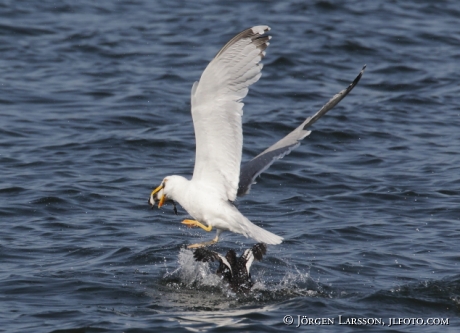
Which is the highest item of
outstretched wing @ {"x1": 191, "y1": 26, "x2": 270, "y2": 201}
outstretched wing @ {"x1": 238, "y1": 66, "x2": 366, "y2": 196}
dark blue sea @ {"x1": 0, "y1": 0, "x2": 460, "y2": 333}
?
outstretched wing @ {"x1": 191, "y1": 26, "x2": 270, "y2": 201}

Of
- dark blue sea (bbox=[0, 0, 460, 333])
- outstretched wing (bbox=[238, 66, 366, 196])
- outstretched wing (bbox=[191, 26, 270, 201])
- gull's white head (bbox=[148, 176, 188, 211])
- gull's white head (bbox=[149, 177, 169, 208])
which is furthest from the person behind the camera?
outstretched wing (bbox=[238, 66, 366, 196])

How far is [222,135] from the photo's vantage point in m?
7.45

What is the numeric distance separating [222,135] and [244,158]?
500 cm

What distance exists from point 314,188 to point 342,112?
A: 11.8 feet

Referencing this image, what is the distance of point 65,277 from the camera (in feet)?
26.5

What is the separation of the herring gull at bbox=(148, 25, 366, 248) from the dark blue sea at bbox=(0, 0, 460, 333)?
2.36 ft

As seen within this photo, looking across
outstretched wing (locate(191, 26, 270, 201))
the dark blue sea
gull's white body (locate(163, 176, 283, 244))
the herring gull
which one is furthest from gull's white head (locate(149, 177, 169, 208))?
the dark blue sea

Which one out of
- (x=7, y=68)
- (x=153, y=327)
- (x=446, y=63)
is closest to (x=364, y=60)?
(x=446, y=63)

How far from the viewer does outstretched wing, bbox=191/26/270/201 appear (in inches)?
286

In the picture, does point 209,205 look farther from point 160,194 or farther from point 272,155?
point 272,155

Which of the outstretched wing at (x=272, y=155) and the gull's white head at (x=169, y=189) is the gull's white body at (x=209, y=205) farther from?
the outstretched wing at (x=272, y=155)

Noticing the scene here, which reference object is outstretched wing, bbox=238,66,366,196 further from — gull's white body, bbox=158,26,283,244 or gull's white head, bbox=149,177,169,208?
gull's white head, bbox=149,177,169,208

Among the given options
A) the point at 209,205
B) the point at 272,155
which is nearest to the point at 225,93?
the point at 209,205

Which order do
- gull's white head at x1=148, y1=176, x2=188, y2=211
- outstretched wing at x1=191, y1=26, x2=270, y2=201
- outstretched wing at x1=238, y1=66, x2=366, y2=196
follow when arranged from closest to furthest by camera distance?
outstretched wing at x1=191, y1=26, x2=270, y2=201 < gull's white head at x1=148, y1=176, x2=188, y2=211 < outstretched wing at x1=238, y1=66, x2=366, y2=196
